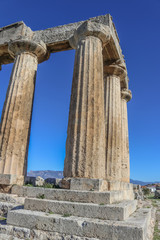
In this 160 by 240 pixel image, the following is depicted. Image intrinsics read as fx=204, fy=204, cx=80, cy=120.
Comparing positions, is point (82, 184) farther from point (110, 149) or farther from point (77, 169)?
point (110, 149)

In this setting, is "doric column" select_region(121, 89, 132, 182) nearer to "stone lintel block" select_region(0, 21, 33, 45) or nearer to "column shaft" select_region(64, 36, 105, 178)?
"column shaft" select_region(64, 36, 105, 178)

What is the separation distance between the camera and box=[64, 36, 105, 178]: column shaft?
7.59m

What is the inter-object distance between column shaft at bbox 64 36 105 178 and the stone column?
3340 millimetres

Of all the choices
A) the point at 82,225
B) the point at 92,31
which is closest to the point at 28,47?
the point at 92,31

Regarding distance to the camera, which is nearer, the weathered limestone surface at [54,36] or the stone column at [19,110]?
the stone column at [19,110]

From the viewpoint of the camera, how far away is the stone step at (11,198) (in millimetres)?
8349

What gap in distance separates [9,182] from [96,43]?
770 cm

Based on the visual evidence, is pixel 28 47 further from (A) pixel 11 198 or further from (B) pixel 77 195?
(B) pixel 77 195

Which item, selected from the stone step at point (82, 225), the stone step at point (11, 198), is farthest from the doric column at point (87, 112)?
the stone step at point (11, 198)

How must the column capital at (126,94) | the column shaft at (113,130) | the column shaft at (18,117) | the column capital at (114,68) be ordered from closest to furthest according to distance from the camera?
the column shaft at (18,117) < the column shaft at (113,130) < the column capital at (114,68) < the column capital at (126,94)

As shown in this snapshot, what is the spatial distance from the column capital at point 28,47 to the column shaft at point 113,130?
451 centimetres

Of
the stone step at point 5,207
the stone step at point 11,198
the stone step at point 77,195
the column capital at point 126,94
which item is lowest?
the stone step at point 5,207

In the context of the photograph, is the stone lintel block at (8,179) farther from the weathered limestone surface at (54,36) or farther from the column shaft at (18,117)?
the weathered limestone surface at (54,36)

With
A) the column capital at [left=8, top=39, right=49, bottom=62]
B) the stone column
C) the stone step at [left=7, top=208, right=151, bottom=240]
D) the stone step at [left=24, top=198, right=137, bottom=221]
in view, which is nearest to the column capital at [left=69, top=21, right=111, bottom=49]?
the column capital at [left=8, top=39, right=49, bottom=62]
